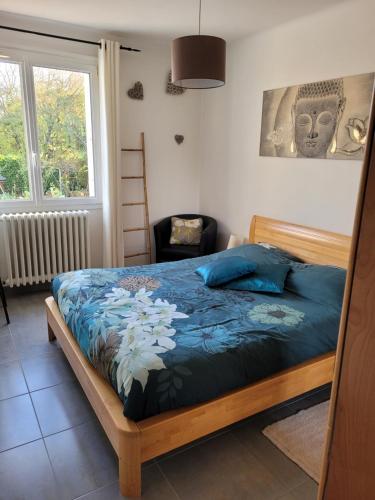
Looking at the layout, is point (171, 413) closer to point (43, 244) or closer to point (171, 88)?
point (43, 244)

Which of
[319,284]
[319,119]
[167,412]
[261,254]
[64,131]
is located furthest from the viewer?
[64,131]

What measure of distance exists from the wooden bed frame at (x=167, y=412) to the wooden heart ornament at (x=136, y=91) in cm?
262

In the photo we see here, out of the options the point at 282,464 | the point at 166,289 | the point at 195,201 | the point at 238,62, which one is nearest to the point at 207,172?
the point at 195,201

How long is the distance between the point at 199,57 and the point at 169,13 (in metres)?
1.16

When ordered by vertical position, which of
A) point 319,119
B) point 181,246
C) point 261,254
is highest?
point 319,119

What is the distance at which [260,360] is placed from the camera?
1926 mm

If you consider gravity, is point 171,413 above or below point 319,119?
below

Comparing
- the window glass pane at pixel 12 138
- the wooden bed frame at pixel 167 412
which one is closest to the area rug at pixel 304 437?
the wooden bed frame at pixel 167 412

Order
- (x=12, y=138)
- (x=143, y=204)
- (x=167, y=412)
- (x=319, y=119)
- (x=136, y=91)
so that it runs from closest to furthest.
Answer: (x=167, y=412), (x=319, y=119), (x=12, y=138), (x=136, y=91), (x=143, y=204)

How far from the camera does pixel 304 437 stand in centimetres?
200

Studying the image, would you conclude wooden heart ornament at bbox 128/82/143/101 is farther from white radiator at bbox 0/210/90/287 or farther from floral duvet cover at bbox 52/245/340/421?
floral duvet cover at bbox 52/245/340/421

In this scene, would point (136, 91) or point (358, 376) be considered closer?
point (358, 376)

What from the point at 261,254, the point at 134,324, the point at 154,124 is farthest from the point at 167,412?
the point at 154,124

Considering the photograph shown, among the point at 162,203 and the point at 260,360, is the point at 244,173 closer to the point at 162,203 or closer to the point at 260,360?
the point at 162,203
